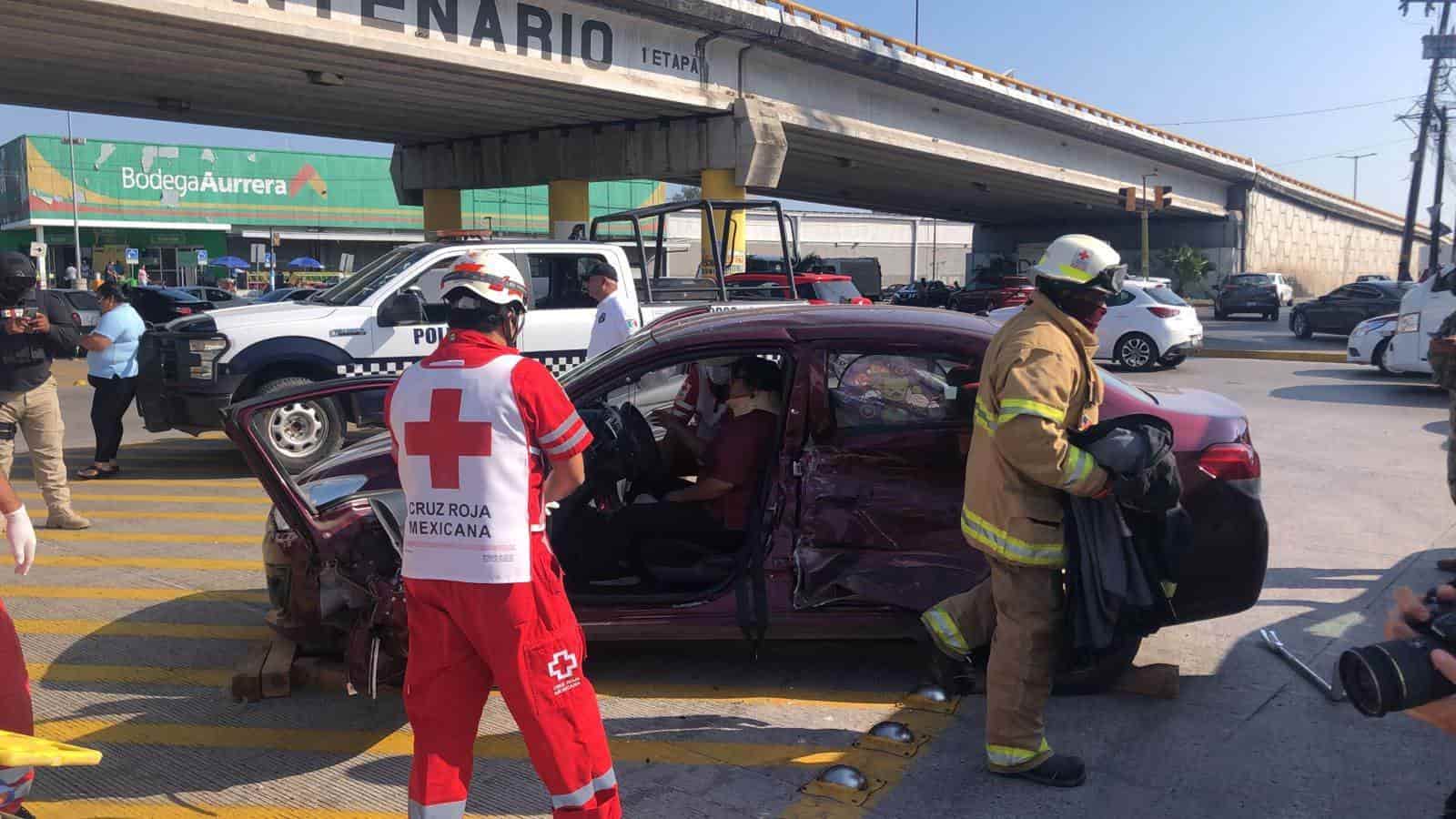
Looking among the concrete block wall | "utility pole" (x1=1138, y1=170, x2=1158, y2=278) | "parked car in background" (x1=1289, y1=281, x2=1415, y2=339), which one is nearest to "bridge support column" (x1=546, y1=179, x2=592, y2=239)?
"utility pole" (x1=1138, y1=170, x2=1158, y2=278)

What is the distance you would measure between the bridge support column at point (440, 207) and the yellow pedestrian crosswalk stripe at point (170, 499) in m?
23.9

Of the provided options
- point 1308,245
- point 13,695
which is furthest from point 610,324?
point 1308,245

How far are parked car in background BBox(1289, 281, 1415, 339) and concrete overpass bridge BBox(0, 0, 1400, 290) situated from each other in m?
10.9

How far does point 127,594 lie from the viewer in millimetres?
5898

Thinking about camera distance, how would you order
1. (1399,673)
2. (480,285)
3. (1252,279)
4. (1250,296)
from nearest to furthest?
(1399,673)
(480,285)
(1250,296)
(1252,279)

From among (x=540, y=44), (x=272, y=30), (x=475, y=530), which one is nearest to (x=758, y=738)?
(x=475, y=530)

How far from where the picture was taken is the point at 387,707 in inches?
173

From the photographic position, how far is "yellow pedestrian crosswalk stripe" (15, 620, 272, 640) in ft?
17.2

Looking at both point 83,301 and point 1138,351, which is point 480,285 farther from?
point 83,301

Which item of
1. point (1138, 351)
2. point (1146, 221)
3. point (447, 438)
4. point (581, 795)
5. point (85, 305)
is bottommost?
point (581, 795)

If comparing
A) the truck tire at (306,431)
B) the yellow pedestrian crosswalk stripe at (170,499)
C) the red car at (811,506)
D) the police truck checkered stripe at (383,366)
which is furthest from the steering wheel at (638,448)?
the truck tire at (306,431)

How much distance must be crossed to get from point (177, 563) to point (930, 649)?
4.64m

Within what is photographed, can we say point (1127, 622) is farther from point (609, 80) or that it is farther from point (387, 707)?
point (609, 80)

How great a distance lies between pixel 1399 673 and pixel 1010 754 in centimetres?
166
